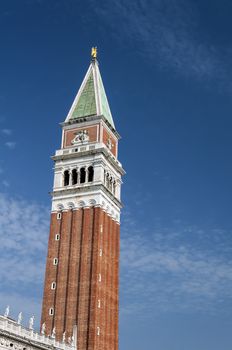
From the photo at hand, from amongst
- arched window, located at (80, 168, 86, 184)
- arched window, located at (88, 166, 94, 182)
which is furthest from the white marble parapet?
arched window, located at (80, 168, 86, 184)

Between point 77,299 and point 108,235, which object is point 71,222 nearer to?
point 108,235

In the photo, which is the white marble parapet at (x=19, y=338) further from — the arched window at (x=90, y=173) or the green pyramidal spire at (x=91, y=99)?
the green pyramidal spire at (x=91, y=99)

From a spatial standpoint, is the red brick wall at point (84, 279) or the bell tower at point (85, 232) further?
the bell tower at point (85, 232)

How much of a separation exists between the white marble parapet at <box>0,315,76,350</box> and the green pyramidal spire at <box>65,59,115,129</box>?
3669cm

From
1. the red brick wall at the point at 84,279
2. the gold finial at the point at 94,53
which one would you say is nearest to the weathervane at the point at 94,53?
the gold finial at the point at 94,53

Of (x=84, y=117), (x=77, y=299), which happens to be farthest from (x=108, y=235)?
(x=84, y=117)

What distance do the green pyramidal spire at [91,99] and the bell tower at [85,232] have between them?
0.17m

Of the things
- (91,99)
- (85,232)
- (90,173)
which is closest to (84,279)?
(85,232)

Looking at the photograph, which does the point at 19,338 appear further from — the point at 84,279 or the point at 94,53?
the point at 94,53

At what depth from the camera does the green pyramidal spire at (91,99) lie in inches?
3344

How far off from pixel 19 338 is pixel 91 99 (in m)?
43.2

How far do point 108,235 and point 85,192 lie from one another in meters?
6.78

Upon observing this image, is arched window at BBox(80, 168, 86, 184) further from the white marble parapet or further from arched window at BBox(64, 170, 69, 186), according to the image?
the white marble parapet

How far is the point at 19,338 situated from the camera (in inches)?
2085
